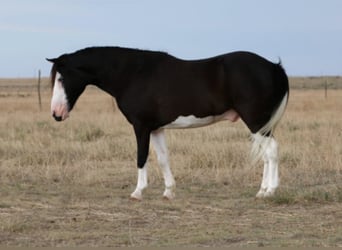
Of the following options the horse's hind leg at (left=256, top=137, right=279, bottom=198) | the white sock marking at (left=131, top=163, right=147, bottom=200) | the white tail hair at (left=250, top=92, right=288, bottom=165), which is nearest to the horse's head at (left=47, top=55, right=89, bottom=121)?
the white sock marking at (left=131, top=163, right=147, bottom=200)

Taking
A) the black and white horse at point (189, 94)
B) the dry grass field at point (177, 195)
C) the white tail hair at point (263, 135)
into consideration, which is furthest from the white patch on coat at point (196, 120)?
the dry grass field at point (177, 195)

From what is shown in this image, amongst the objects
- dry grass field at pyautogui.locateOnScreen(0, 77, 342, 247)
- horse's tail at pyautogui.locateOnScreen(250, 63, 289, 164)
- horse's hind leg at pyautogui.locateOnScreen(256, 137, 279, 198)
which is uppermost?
horse's tail at pyautogui.locateOnScreen(250, 63, 289, 164)

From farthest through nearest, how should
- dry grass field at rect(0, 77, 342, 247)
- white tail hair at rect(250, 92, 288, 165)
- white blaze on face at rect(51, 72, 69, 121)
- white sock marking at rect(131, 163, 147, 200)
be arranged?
white blaze on face at rect(51, 72, 69, 121) → white tail hair at rect(250, 92, 288, 165) → white sock marking at rect(131, 163, 147, 200) → dry grass field at rect(0, 77, 342, 247)

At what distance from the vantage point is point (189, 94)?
8.22 meters

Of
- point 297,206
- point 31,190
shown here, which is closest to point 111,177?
point 31,190

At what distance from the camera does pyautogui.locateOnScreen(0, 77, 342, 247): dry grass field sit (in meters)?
5.76

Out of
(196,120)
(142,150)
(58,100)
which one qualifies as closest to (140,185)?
(142,150)

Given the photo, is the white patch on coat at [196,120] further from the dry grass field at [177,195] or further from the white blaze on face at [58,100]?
the white blaze on face at [58,100]

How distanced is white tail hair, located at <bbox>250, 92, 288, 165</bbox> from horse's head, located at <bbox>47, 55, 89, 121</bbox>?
254cm

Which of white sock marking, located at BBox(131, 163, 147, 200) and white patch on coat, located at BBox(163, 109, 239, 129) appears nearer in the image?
white sock marking, located at BBox(131, 163, 147, 200)

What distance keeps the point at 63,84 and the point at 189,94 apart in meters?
1.74

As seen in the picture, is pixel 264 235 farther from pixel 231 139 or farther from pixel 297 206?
pixel 231 139

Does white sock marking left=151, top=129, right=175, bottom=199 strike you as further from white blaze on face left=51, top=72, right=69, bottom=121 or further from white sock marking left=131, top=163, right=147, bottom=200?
white blaze on face left=51, top=72, right=69, bottom=121

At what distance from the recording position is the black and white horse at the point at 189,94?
8.09m
